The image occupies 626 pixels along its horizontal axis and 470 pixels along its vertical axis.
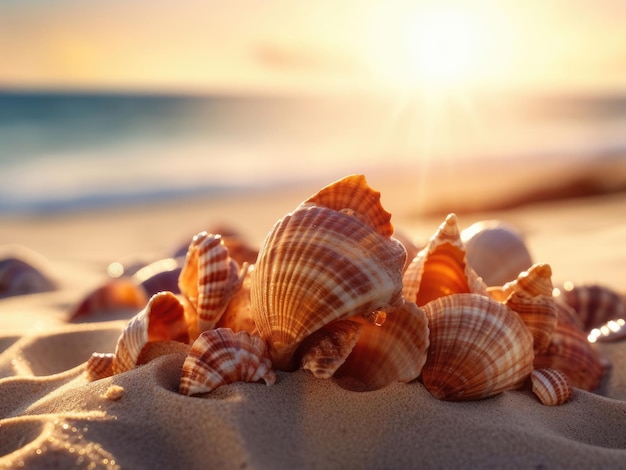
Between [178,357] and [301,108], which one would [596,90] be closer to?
[301,108]

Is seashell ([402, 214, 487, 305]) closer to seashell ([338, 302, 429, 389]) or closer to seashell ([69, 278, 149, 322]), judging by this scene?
seashell ([338, 302, 429, 389])

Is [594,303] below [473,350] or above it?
below

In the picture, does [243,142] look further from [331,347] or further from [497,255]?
[331,347]

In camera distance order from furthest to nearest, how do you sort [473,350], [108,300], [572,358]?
[108,300] < [572,358] < [473,350]

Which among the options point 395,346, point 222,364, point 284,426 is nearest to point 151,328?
point 222,364

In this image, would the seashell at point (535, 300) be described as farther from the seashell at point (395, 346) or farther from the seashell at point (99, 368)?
the seashell at point (99, 368)

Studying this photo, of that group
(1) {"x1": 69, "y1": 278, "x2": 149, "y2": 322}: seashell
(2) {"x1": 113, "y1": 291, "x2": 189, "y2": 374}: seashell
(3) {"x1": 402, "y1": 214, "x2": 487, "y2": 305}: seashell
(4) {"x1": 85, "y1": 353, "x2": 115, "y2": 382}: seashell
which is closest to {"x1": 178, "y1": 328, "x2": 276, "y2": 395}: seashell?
(2) {"x1": 113, "y1": 291, "x2": 189, "y2": 374}: seashell

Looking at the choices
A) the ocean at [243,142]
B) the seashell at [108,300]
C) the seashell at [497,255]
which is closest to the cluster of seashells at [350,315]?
the seashell at [497,255]

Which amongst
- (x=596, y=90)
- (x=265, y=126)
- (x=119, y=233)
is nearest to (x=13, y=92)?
(x=265, y=126)
